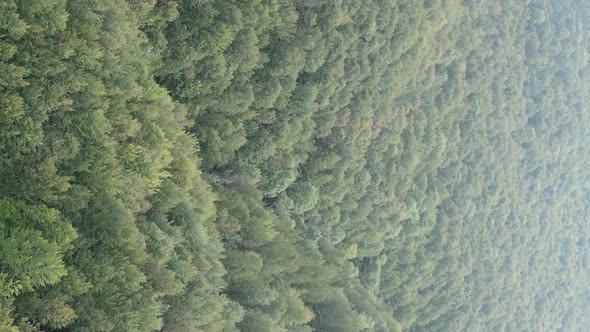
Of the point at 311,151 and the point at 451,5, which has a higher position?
the point at 451,5

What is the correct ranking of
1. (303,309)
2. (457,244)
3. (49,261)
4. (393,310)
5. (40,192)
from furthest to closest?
1. (457,244)
2. (393,310)
3. (303,309)
4. (40,192)
5. (49,261)

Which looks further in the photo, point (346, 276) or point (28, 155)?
point (346, 276)

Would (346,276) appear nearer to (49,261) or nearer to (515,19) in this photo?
(49,261)

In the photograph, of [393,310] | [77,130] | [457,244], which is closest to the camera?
[77,130]

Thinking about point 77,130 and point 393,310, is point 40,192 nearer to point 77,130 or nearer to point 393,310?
point 77,130

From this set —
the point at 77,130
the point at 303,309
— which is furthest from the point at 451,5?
the point at 77,130

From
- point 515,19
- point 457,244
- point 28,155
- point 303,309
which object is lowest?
point 303,309
